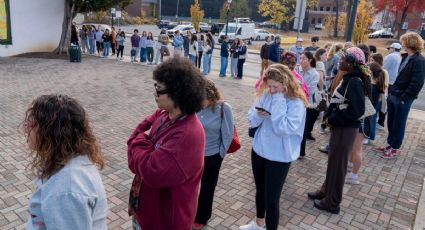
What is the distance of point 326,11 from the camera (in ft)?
281

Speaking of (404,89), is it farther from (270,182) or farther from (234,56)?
(234,56)

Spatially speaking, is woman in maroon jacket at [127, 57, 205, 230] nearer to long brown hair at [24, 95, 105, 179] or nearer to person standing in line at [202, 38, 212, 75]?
long brown hair at [24, 95, 105, 179]

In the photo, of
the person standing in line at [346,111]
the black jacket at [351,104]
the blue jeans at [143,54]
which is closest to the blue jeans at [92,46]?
the blue jeans at [143,54]

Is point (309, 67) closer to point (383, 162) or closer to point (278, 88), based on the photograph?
point (383, 162)

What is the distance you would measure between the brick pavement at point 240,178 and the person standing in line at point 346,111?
675 mm

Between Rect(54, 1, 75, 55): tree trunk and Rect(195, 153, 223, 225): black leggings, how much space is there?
55.5 feet

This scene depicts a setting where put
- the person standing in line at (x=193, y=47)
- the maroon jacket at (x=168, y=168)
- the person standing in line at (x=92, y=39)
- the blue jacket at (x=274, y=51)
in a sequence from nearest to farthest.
→ the maroon jacket at (x=168, y=168), the blue jacket at (x=274, y=51), the person standing in line at (x=193, y=47), the person standing in line at (x=92, y=39)

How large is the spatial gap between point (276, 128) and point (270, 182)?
531 millimetres

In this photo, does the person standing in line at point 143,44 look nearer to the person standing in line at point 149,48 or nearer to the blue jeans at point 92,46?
the person standing in line at point 149,48

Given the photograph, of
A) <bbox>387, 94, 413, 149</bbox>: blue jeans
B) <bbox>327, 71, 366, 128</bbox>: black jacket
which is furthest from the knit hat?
<bbox>387, 94, 413, 149</bbox>: blue jeans

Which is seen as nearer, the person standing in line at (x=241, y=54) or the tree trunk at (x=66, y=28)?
the person standing in line at (x=241, y=54)

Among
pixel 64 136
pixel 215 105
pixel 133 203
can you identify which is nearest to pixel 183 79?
pixel 64 136

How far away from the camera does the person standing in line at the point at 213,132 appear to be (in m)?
3.41

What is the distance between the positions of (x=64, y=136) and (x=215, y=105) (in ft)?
6.12
